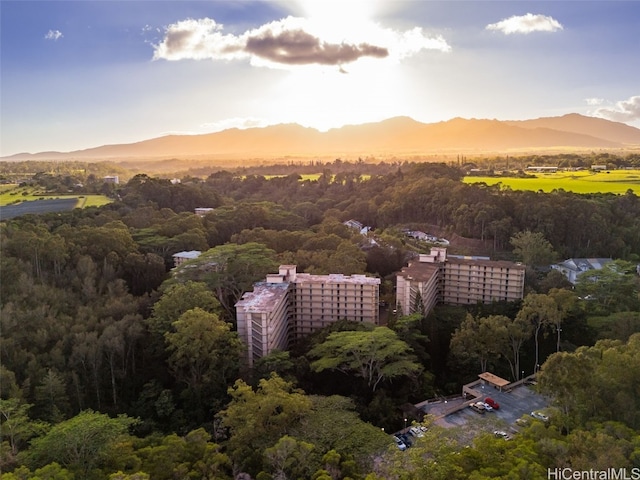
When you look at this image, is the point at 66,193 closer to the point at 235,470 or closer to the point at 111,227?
the point at 111,227

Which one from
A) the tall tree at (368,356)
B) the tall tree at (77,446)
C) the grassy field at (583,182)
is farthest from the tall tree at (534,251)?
the tall tree at (77,446)

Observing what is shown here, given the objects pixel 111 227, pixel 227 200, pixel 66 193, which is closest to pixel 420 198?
pixel 227 200

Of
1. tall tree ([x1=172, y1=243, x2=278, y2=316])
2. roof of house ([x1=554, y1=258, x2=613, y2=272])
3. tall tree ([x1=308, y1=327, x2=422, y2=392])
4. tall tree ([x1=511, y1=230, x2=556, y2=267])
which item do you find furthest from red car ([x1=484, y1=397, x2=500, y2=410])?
roof of house ([x1=554, y1=258, x2=613, y2=272])

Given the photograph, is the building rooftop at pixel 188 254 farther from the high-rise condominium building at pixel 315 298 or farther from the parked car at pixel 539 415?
the parked car at pixel 539 415

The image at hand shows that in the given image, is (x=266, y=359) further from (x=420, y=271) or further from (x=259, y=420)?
(x=420, y=271)

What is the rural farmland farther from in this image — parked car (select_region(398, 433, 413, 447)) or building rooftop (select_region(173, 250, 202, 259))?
parked car (select_region(398, 433, 413, 447))
